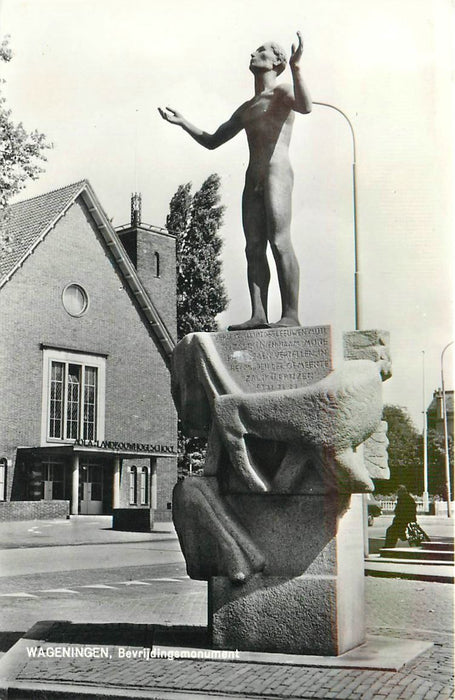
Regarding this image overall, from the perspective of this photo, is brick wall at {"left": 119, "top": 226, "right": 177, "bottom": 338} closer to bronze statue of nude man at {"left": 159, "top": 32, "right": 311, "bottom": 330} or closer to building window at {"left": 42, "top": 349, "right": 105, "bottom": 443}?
building window at {"left": 42, "top": 349, "right": 105, "bottom": 443}

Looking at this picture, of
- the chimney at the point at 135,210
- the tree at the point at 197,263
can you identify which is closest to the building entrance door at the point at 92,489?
the tree at the point at 197,263

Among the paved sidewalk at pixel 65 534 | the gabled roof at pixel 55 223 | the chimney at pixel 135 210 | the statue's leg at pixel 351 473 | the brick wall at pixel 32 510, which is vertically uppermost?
the chimney at pixel 135 210

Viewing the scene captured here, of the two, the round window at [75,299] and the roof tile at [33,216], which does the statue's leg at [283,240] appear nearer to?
the roof tile at [33,216]

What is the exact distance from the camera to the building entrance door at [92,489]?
36719 mm

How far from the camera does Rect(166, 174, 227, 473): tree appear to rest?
44.8 meters

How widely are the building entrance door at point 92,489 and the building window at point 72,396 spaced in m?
1.34

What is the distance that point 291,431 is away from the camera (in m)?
6.86

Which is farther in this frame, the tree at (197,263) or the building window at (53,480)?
the tree at (197,263)

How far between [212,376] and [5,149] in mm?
13865

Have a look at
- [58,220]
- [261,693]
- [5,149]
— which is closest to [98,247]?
[58,220]

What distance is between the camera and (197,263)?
45.8m

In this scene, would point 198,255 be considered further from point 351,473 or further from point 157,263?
point 351,473

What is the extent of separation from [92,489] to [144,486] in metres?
2.78

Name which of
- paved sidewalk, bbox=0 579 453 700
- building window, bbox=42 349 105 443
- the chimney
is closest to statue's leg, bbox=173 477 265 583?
paved sidewalk, bbox=0 579 453 700
